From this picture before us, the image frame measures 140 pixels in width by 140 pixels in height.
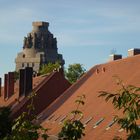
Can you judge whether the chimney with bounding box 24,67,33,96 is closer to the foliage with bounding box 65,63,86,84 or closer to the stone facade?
the foliage with bounding box 65,63,86,84

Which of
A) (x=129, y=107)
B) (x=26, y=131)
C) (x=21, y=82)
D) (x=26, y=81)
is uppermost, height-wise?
(x=129, y=107)

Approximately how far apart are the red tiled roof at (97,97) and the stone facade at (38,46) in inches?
4216

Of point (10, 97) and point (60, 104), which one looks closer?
point (60, 104)

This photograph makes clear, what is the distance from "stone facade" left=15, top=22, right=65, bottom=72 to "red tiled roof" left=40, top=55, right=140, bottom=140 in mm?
107081

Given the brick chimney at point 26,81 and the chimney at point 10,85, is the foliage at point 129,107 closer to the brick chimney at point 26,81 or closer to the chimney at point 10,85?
the brick chimney at point 26,81

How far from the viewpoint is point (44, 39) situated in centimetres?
14838

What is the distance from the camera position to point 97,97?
82.9 ft

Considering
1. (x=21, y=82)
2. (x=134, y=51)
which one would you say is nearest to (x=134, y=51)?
(x=134, y=51)

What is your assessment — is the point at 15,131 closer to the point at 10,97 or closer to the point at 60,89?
the point at 60,89

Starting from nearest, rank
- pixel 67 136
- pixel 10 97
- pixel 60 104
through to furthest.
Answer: pixel 67 136
pixel 60 104
pixel 10 97

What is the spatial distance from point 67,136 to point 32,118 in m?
0.95

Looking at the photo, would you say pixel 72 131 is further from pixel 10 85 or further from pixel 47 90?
pixel 10 85

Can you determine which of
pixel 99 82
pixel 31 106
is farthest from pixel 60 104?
pixel 31 106

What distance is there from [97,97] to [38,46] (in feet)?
413
